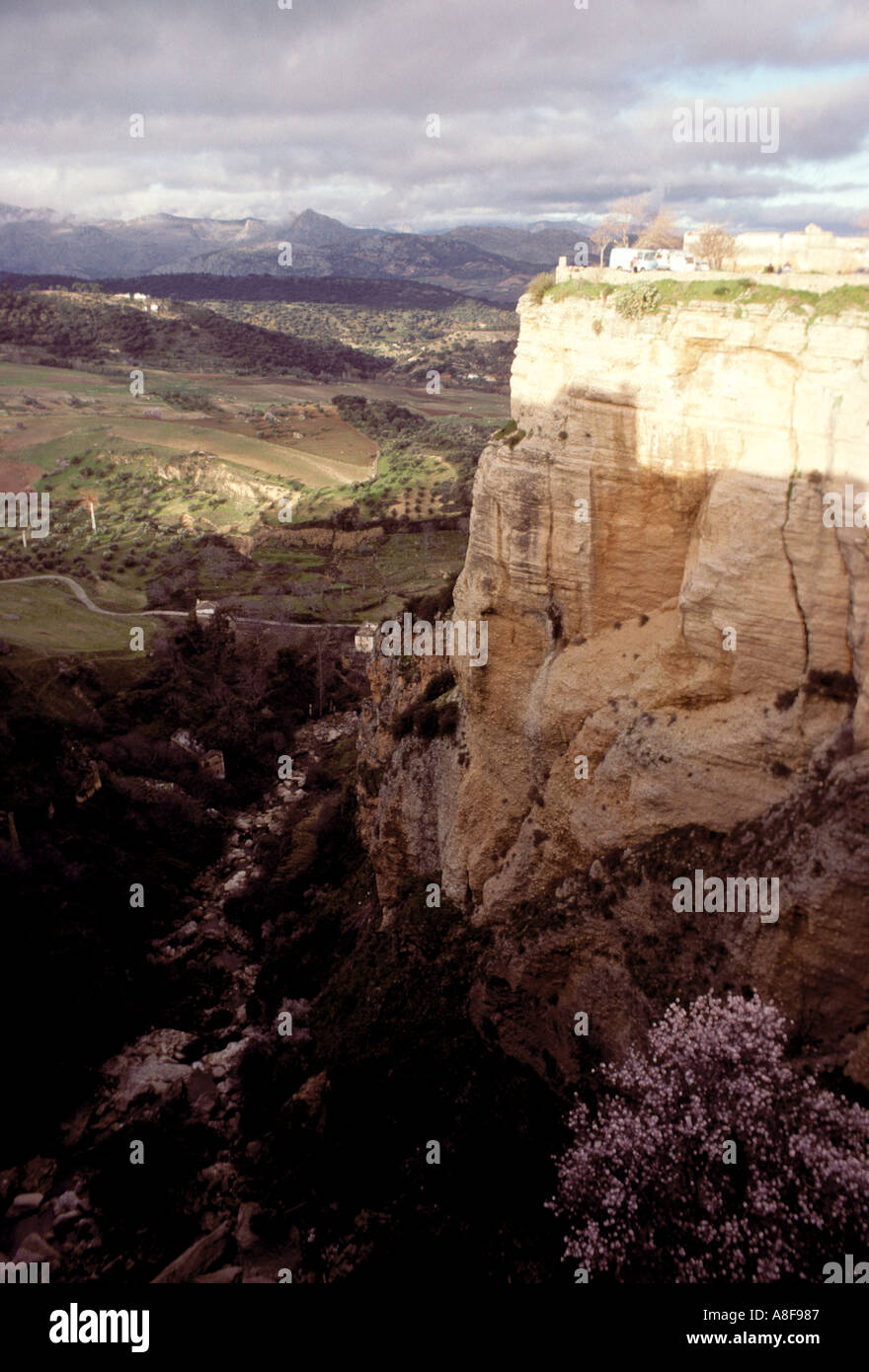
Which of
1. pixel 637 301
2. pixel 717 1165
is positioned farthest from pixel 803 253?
pixel 717 1165

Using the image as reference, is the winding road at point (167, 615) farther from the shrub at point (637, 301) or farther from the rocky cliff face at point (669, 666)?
the shrub at point (637, 301)

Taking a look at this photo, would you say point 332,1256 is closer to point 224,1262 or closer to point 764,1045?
point 224,1262

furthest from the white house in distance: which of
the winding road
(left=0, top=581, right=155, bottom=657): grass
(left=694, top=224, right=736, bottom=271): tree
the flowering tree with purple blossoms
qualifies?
the winding road

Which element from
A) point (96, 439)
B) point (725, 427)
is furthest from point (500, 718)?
point (96, 439)

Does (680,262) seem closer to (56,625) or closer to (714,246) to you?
(714,246)

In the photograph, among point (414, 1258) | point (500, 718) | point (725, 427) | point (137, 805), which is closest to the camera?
point (725, 427)

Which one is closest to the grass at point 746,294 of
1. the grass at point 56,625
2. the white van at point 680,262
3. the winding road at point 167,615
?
the white van at point 680,262
